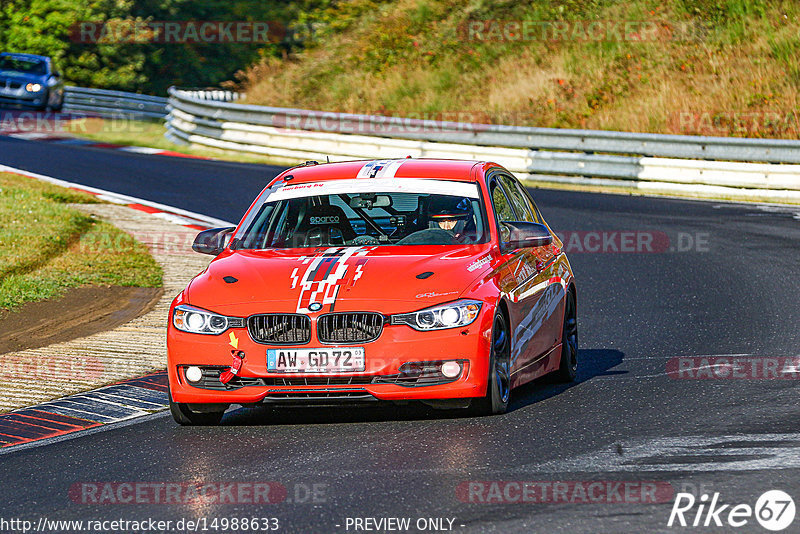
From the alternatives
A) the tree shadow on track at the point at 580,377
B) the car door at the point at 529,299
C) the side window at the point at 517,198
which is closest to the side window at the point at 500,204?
the car door at the point at 529,299

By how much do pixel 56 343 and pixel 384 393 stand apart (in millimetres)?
4499

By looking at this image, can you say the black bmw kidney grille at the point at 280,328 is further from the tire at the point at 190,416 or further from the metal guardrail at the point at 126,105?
the metal guardrail at the point at 126,105

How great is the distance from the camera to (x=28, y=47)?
4550 cm

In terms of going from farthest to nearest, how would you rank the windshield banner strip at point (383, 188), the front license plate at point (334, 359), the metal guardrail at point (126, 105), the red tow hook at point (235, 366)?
the metal guardrail at point (126, 105) < the windshield banner strip at point (383, 188) < the red tow hook at point (235, 366) < the front license plate at point (334, 359)

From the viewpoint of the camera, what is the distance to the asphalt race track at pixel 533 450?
19.2ft

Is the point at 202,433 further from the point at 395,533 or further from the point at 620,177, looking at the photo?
the point at 620,177

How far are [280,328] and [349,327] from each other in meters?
0.39

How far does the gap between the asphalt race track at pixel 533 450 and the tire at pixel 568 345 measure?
0.12 metres

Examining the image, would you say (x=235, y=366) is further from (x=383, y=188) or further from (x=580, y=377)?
(x=580, y=377)

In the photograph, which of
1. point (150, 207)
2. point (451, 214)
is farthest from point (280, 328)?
point (150, 207)

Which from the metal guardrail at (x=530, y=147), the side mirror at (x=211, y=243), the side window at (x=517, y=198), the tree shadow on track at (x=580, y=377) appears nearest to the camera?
the tree shadow on track at (x=580, y=377)

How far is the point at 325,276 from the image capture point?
7.79 metres

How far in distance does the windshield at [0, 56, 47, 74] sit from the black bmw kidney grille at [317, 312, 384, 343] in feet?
105

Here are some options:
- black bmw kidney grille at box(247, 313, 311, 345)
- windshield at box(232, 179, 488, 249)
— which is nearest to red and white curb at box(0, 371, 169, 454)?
windshield at box(232, 179, 488, 249)
